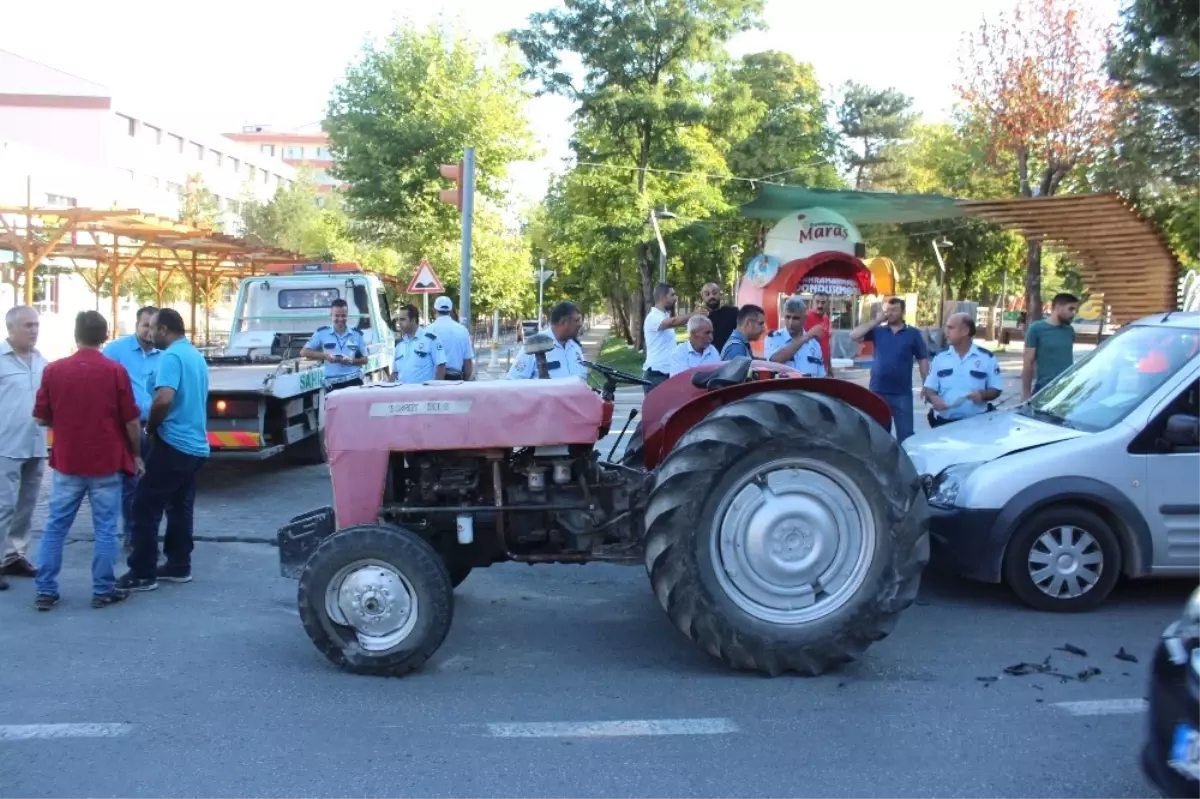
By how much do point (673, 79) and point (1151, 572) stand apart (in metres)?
29.2

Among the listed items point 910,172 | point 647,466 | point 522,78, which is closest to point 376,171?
point 522,78

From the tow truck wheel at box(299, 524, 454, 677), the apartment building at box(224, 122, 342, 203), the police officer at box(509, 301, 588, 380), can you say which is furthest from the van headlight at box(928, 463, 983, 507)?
the apartment building at box(224, 122, 342, 203)

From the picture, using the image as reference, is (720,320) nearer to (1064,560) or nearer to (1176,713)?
(1064,560)

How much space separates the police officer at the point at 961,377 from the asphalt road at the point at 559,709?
6.44 ft

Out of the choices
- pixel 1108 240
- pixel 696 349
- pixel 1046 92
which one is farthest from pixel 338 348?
pixel 1046 92

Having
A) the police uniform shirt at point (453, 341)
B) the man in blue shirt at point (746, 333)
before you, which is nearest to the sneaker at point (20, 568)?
the police uniform shirt at point (453, 341)

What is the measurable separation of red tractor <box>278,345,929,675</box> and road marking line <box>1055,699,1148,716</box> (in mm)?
805

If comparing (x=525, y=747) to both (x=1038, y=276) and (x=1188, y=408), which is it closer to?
(x=1188, y=408)

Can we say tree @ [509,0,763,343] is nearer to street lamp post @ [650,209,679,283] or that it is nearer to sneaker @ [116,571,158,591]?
street lamp post @ [650,209,679,283]

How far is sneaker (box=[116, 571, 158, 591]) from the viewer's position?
680 cm

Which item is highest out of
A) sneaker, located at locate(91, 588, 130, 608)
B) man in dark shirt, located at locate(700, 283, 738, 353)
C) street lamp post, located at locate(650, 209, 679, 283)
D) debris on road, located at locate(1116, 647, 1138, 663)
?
street lamp post, located at locate(650, 209, 679, 283)

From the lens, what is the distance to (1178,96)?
1271cm

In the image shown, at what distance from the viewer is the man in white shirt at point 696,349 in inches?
328

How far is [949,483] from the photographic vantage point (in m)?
6.38
